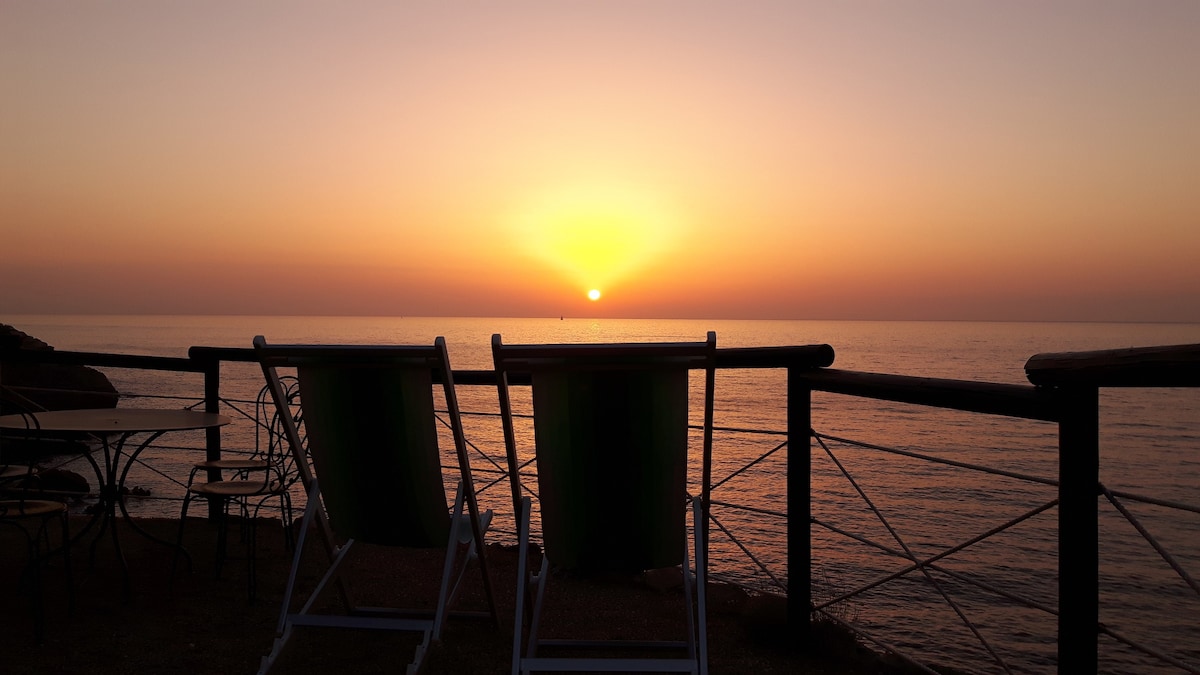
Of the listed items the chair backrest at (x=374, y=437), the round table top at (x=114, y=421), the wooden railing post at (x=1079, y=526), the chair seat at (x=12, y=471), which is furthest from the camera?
the chair seat at (x=12, y=471)

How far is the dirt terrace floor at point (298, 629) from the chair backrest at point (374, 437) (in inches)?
19.5

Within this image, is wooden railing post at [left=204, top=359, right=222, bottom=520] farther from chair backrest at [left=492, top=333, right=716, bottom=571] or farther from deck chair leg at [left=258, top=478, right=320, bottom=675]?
chair backrest at [left=492, top=333, right=716, bottom=571]

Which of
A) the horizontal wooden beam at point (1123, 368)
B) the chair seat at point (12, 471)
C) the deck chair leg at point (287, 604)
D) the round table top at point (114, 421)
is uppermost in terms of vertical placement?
the horizontal wooden beam at point (1123, 368)

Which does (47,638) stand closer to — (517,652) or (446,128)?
(517,652)

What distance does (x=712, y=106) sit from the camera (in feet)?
47.5

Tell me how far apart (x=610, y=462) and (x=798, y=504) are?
1086 mm

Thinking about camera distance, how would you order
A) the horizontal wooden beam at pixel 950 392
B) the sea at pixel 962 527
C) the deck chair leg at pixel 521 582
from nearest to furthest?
the horizontal wooden beam at pixel 950 392
the deck chair leg at pixel 521 582
the sea at pixel 962 527

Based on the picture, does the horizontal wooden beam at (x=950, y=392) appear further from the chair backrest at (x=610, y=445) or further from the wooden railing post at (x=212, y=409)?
the wooden railing post at (x=212, y=409)

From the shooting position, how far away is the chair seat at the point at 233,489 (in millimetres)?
3420

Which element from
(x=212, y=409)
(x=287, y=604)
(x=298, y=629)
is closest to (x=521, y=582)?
(x=287, y=604)

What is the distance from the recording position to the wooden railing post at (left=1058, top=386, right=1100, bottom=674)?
1.91 meters

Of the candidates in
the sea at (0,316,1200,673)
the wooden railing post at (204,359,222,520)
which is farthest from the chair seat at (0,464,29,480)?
the sea at (0,316,1200,673)

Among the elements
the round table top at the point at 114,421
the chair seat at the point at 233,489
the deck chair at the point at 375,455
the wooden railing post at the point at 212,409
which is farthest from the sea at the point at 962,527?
the wooden railing post at the point at 212,409

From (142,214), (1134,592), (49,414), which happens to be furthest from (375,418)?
(142,214)
